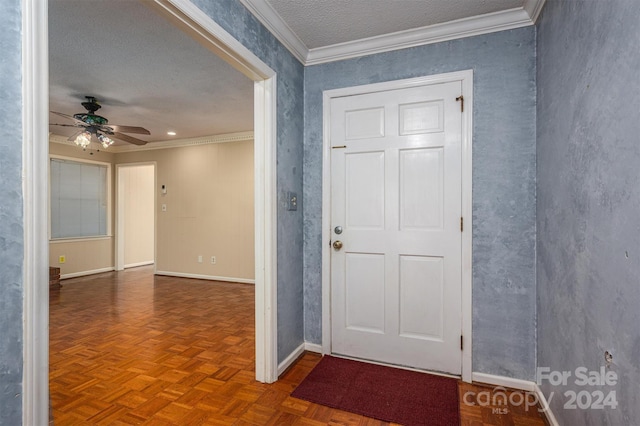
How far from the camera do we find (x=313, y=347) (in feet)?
8.46

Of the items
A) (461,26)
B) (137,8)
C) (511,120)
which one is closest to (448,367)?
(511,120)

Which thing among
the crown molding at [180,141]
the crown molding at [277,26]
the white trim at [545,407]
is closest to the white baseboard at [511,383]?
the white trim at [545,407]

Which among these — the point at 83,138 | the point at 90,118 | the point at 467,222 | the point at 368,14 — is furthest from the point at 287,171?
the point at 83,138

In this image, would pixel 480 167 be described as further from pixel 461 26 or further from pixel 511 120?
pixel 461 26

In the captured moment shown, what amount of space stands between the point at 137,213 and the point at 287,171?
5.73 m

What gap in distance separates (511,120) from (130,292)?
4946mm

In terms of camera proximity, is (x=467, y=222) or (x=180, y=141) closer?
(x=467, y=222)

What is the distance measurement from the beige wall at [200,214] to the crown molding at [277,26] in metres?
2.85

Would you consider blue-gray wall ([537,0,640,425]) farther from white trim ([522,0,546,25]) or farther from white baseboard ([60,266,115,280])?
white baseboard ([60,266,115,280])

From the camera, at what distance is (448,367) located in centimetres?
221

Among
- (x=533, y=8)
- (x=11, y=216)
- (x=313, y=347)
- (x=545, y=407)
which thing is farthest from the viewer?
(x=313, y=347)

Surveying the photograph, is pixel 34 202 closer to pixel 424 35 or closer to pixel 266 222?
pixel 266 222

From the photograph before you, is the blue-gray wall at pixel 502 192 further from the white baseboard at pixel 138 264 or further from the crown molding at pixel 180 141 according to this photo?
the white baseboard at pixel 138 264

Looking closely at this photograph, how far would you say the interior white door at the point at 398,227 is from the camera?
2207 millimetres
